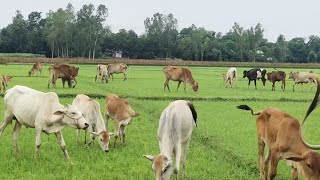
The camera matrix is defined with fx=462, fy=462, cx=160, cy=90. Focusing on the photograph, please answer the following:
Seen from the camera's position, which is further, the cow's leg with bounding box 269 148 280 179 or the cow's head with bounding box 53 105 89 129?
the cow's head with bounding box 53 105 89 129

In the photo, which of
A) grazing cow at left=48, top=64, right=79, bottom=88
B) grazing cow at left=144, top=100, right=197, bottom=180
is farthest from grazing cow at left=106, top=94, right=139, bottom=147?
grazing cow at left=48, top=64, right=79, bottom=88

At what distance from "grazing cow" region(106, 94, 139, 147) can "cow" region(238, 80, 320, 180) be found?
3.93 m

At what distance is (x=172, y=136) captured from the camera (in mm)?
8367

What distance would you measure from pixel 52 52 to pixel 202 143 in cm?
8490

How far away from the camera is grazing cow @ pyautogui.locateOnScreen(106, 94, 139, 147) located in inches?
475

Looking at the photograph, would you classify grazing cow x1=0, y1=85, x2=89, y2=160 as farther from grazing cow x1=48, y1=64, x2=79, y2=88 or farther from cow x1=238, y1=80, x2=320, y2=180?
grazing cow x1=48, y1=64, x2=79, y2=88

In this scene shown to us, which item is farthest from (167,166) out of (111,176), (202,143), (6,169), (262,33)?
(262,33)

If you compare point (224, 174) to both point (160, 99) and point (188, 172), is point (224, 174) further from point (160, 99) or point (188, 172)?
point (160, 99)

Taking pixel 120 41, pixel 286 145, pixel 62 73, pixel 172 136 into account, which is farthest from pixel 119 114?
pixel 120 41

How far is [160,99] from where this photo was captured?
2255cm

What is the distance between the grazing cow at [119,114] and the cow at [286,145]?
3.93m

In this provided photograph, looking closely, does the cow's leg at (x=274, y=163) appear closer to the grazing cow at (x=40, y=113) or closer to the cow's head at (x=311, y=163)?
the cow's head at (x=311, y=163)

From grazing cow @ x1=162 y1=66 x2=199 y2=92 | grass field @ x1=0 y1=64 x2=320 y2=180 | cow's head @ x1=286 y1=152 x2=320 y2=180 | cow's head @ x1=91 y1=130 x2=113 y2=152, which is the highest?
grazing cow @ x1=162 y1=66 x2=199 y2=92

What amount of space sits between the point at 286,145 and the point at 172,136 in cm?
200
